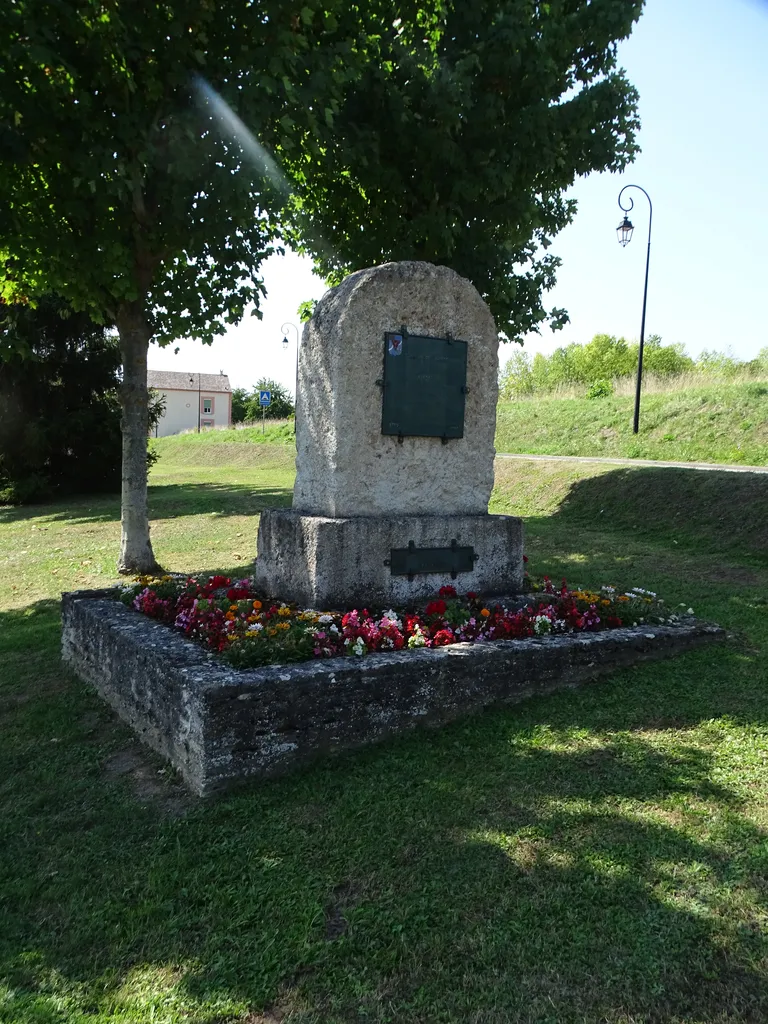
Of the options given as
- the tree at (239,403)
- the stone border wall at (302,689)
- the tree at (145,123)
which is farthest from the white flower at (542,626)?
the tree at (239,403)

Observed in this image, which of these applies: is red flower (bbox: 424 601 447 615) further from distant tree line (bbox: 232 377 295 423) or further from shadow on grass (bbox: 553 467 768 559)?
distant tree line (bbox: 232 377 295 423)

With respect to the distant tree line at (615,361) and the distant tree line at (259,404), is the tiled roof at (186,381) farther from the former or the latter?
the distant tree line at (615,361)

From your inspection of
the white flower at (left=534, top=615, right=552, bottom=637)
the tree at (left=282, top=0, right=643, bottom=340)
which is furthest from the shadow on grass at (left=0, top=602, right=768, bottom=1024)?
the tree at (left=282, top=0, right=643, bottom=340)

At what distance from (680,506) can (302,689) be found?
8.88 meters

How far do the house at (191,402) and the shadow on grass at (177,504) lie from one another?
2147 inches

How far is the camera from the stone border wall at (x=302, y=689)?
12.6 feet

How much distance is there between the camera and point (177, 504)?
17.6 metres

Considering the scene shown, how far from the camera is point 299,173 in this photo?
11.0 meters

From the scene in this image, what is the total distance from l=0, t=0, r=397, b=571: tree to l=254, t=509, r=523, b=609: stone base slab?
4.10 meters

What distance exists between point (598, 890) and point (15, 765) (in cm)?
341

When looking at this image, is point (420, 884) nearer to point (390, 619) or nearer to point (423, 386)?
point (390, 619)

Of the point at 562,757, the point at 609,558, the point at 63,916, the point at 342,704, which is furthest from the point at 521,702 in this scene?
the point at 609,558

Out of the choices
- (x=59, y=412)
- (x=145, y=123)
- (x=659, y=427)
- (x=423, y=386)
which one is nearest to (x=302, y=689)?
(x=423, y=386)

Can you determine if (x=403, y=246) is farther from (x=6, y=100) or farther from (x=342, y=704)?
(x=342, y=704)
